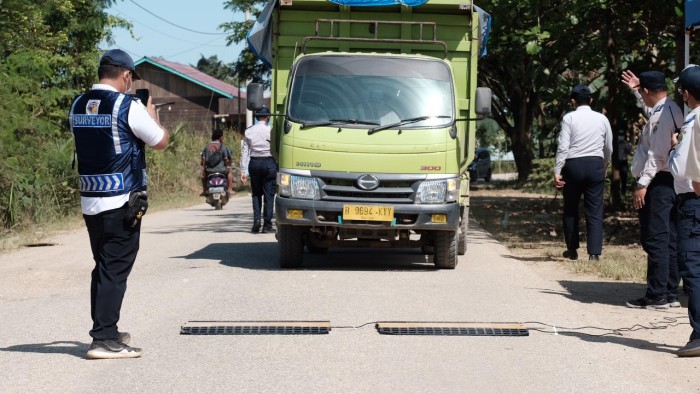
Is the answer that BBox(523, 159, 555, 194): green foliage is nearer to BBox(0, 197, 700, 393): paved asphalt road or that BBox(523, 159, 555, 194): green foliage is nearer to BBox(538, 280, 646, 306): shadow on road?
BBox(0, 197, 700, 393): paved asphalt road

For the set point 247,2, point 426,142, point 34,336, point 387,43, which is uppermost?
point 247,2

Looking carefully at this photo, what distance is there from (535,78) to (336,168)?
10419mm

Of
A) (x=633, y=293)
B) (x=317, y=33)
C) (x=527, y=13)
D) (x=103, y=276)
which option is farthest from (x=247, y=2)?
(x=103, y=276)

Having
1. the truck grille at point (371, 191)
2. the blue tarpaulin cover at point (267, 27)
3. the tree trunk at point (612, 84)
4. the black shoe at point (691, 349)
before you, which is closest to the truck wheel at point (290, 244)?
the truck grille at point (371, 191)

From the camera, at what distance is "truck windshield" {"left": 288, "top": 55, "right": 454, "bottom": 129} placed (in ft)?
38.4

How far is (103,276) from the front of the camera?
6941 mm

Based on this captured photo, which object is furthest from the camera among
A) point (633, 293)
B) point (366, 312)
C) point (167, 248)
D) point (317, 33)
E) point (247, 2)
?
point (247, 2)

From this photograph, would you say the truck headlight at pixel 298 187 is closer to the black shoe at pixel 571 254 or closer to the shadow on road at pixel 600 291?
the shadow on road at pixel 600 291

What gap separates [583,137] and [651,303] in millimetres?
3753

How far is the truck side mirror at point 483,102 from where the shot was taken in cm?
Result: 1186

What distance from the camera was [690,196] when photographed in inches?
290

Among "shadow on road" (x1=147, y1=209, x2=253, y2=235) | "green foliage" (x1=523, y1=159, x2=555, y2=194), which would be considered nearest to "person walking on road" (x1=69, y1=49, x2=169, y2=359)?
"shadow on road" (x1=147, y1=209, x2=253, y2=235)

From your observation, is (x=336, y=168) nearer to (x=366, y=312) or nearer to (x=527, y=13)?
(x=366, y=312)

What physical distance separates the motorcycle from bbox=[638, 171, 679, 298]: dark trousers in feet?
50.1
